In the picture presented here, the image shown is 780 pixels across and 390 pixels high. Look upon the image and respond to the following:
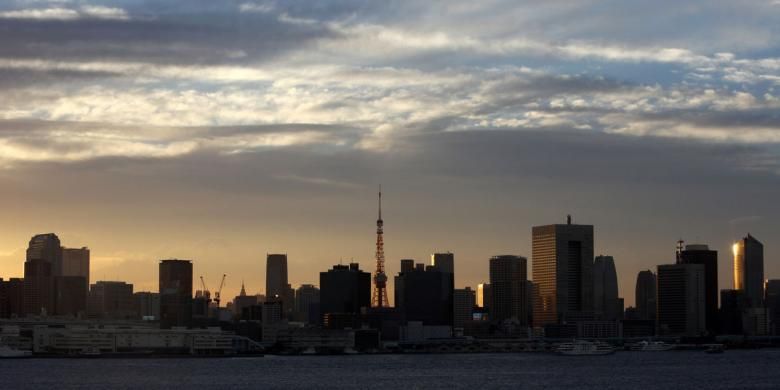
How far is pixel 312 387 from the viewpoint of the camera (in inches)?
7776

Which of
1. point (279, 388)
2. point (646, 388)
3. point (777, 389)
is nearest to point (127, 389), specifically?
point (279, 388)

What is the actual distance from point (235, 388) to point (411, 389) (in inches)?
986

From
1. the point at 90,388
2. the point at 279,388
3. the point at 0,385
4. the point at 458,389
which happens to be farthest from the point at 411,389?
the point at 0,385

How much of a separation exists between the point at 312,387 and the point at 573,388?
36519 millimetres

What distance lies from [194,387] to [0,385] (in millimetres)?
28024

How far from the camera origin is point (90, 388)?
192750 mm

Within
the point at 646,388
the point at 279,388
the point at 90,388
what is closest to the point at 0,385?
the point at 90,388

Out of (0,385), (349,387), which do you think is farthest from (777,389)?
(0,385)

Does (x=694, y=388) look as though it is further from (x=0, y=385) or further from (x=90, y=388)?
(x=0, y=385)

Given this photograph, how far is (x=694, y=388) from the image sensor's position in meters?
197

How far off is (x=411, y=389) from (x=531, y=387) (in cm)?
1737

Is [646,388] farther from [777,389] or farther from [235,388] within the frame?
[235,388]

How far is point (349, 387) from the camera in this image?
19812cm

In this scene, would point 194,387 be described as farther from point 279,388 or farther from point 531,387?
point 531,387
